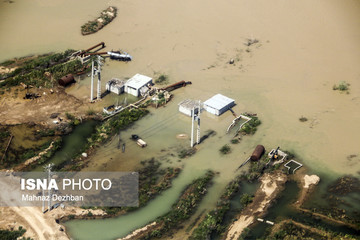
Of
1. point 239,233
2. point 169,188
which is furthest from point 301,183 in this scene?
point 169,188

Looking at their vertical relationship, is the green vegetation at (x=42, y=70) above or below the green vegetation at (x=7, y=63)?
above

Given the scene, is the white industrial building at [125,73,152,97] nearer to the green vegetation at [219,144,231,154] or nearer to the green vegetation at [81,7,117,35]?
the green vegetation at [219,144,231,154]

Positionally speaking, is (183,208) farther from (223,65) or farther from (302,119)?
(223,65)

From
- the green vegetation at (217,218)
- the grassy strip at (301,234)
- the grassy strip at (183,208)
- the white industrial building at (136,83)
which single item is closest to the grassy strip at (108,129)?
the white industrial building at (136,83)

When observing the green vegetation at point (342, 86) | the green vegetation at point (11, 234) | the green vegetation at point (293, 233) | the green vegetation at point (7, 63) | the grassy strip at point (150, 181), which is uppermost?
the green vegetation at point (342, 86)

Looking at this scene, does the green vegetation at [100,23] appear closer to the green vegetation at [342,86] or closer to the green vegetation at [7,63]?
the green vegetation at [7,63]

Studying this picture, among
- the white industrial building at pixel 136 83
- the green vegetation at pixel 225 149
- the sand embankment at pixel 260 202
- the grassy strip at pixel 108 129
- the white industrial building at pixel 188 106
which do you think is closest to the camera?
the sand embankment at pixel 260 202

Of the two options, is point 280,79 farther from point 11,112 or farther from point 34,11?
point 34,11
